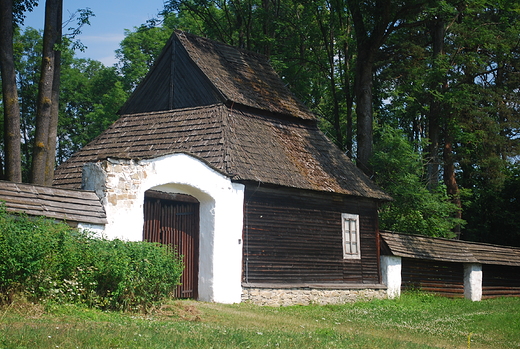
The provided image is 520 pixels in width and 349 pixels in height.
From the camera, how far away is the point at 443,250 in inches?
906

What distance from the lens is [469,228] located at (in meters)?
35.7

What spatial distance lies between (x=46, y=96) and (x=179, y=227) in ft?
16.5

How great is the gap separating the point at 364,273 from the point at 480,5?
12.8 m

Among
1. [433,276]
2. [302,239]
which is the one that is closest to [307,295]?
[302,239]

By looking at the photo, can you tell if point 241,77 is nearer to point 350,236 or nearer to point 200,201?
point 350,236

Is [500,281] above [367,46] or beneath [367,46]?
beneath

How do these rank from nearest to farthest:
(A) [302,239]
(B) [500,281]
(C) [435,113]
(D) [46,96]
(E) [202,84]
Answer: (D) [46,96]
(A) [302,239]
(E) [202,84]
(B) [500,281]
(C) [435,113]

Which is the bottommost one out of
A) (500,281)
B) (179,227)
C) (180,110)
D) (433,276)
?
(500,281)

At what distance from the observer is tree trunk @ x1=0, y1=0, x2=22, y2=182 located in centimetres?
1672

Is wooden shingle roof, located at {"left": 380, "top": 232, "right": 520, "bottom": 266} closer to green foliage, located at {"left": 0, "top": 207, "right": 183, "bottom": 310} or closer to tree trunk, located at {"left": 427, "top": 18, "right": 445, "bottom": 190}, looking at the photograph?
tree trunk, located at {"left": 427, "top": 18, "right": 445, "bottom": 190}

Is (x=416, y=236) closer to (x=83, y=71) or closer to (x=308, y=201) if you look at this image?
(x=308, y=201)

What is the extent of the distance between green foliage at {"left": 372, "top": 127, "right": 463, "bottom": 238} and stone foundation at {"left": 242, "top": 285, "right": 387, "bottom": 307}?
4740 millimetres

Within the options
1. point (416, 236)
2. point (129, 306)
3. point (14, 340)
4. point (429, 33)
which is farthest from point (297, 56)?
point (14, 340)

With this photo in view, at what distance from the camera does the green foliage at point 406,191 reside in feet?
80.8
